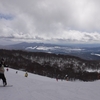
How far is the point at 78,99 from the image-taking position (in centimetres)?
1042

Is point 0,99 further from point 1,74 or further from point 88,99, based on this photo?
point 88,99

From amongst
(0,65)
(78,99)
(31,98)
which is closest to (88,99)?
(78,99)

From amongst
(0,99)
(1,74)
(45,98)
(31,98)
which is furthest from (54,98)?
(1,74)

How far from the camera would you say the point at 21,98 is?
29.9 feet

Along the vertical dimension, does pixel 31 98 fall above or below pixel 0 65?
below

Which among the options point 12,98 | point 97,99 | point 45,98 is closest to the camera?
point 12,98

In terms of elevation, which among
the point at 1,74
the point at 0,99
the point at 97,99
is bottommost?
the point at 97,99

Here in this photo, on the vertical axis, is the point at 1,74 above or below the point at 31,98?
above

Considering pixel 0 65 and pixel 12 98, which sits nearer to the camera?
pixel 12 98

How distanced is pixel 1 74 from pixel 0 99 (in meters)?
3.55

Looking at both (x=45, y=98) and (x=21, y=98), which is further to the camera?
(x=45, y=98)

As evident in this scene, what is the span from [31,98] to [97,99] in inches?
196

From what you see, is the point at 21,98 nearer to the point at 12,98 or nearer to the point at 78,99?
the point at 12,98

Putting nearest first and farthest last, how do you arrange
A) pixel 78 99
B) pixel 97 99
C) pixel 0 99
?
pixel 0 99, pixel 78 99, pixel 97 99
